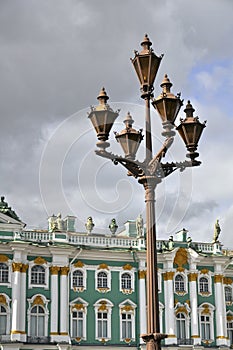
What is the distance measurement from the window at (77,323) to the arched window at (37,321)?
2291 mm

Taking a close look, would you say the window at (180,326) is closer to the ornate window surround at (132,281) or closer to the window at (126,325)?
the window at (126,325)

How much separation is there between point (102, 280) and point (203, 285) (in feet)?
26.9

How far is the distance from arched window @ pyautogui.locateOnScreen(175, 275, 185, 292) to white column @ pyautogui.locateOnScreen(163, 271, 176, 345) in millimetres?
726

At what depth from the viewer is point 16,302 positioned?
150 feet

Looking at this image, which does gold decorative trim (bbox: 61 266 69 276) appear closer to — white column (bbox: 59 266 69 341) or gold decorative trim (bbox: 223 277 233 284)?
white column (bbox: 59 266 69 341)

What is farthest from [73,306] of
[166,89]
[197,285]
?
[166,89]

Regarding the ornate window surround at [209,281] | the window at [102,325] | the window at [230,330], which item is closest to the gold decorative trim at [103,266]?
the window at [102,325]

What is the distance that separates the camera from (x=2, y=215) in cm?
4756

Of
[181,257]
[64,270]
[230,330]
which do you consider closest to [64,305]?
[64,270]

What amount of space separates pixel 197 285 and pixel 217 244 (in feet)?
12.5

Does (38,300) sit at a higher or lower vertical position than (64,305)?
higher

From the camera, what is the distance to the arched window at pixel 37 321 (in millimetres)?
46531

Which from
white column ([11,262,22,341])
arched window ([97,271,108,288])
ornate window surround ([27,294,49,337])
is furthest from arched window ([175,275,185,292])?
white column ([11,262,22,341])

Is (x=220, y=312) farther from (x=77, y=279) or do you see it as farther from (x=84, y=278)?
(x=77, y=279)
